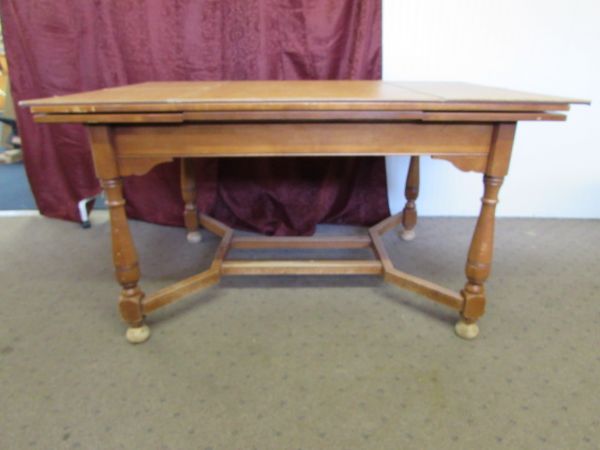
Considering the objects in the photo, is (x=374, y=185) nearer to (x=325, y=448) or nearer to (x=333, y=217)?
(x=333, y=217)

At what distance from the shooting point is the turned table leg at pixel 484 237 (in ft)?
3.52

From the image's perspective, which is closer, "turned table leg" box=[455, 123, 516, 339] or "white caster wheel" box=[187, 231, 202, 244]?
"turned table leg" box=[455, 123, 516, 339]

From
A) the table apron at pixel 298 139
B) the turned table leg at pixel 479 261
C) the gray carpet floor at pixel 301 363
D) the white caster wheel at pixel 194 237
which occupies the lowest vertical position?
the white caster wheel at pixel 194 237

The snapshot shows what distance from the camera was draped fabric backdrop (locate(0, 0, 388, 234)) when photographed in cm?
182

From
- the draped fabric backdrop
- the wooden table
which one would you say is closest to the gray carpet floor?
the wooden table

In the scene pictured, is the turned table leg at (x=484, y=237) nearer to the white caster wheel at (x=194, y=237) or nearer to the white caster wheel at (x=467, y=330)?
the white caster wheel at (x=467, y=330)

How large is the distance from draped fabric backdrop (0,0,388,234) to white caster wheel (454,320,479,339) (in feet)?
3.03

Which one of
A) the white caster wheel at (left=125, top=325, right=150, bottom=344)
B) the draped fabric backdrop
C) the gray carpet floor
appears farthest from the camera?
the draped fabric backdrop

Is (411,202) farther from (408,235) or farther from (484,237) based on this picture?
(484,237)

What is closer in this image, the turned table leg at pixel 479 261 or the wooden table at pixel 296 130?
the wooden table at pixel 296 130

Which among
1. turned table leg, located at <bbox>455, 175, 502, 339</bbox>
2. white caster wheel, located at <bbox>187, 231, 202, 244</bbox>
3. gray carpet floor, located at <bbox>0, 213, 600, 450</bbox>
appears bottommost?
white caster wheel, located at <bbox>187, 231, 202, 244</bbox>

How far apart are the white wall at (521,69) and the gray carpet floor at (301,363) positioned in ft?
1.90

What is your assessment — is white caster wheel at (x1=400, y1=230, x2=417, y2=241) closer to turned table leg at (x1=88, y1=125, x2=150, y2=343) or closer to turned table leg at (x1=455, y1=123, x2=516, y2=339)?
turned table leg at (x1=455, y1=123, x2=516, y2=339)

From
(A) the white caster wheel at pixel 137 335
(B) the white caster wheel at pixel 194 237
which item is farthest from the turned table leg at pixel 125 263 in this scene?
(B) the white caster wheel at pixel 194 237
